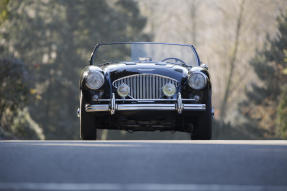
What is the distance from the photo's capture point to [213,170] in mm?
5492

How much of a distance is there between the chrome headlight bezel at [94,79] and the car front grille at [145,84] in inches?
8.0

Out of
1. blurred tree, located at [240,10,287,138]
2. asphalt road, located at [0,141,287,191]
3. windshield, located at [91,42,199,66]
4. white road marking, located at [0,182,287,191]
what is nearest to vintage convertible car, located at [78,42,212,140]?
windshield, located at [91,42,199,66]

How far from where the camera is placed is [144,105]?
959cm

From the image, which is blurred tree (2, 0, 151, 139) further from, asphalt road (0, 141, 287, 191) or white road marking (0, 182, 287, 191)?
white road marking (0, 182, 287, 191)

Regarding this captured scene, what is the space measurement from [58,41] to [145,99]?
32774 mm

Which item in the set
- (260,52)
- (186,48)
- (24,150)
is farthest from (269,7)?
(24,150)

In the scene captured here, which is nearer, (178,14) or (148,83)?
(148,83)

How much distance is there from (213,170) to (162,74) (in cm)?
460

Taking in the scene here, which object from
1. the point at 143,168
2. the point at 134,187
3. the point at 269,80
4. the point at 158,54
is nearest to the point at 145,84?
the point at 158,54

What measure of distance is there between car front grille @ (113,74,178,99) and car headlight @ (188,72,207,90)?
22 cm

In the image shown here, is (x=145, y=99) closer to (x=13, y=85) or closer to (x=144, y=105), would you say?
(x=144, y=105)

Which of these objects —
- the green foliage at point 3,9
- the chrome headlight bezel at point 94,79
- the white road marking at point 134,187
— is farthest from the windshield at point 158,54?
the green foliage at point 3,9

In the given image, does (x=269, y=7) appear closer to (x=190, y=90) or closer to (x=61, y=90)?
(x=61, y=90)

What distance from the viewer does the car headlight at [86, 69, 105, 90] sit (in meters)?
9.86
